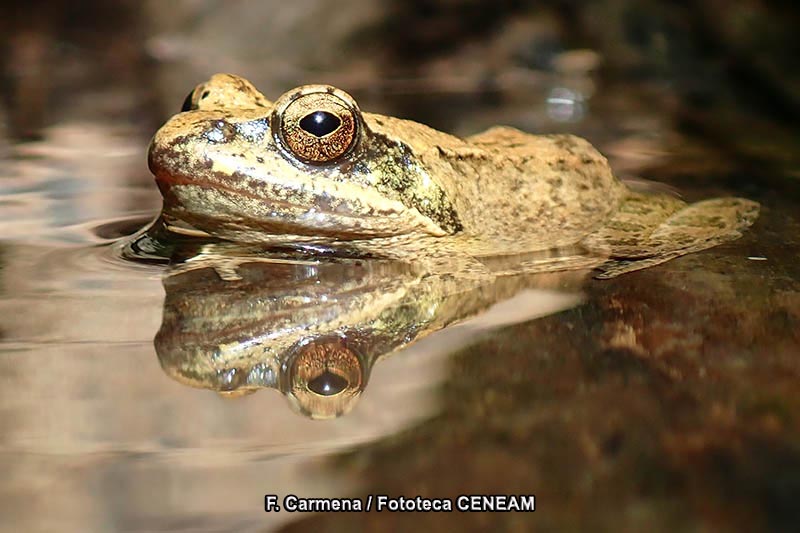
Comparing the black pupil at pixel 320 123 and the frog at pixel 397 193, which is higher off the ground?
the black pupil at pixel 320 123

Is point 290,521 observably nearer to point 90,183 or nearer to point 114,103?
point 90,183

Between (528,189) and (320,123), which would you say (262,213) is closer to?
(320,123)

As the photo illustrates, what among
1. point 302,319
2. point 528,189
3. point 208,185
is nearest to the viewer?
point 302,319

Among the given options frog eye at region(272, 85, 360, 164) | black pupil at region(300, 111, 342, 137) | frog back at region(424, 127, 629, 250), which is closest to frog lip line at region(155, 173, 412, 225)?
frog eye at region(272, 85, 360, 164)

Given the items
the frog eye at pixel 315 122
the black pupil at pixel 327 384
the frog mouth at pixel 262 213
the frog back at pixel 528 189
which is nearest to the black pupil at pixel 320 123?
the frog eye at pixel 315 122

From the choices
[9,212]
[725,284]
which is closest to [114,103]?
[9,212]

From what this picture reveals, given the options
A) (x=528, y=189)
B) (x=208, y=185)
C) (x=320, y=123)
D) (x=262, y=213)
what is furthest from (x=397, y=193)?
(x=208, y=185)

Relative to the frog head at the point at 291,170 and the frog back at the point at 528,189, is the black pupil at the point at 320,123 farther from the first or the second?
the frog back at the point at 528,189
